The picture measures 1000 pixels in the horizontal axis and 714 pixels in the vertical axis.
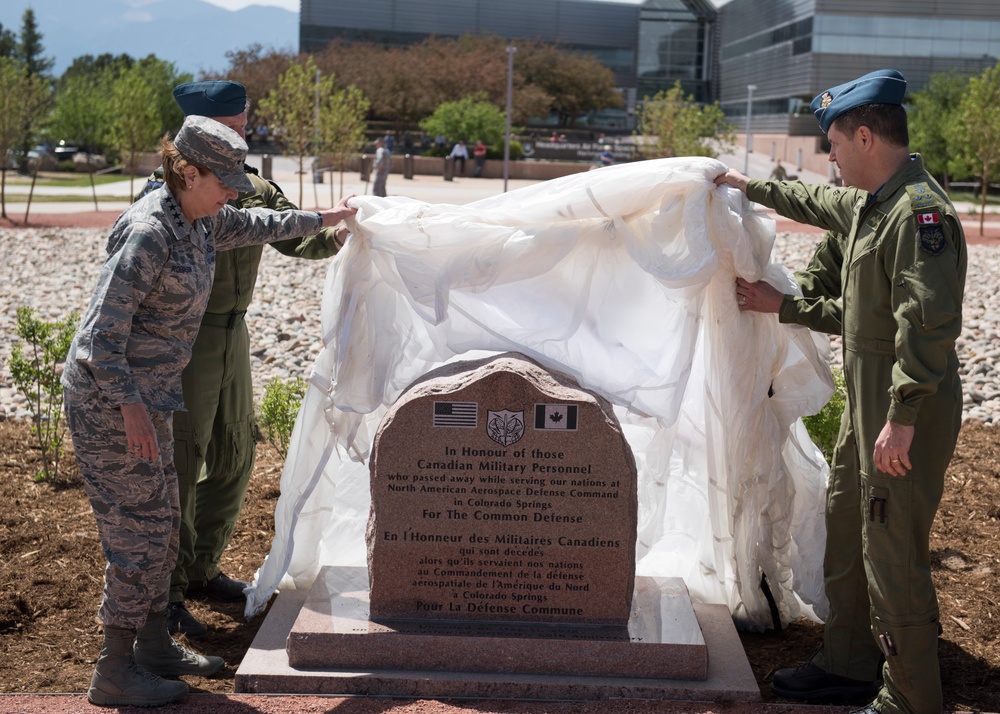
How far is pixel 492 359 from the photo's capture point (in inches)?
181

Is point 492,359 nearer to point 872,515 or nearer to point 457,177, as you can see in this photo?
point 872,515

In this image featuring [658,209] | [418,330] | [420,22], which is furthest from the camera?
[420,22]

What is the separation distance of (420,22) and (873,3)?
143 ft

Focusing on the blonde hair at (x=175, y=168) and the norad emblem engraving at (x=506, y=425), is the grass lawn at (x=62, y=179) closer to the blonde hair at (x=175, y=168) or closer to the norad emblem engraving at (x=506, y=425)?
the blonde hair at (x=175, y=168)

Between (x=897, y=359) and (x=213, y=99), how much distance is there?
2.95 m

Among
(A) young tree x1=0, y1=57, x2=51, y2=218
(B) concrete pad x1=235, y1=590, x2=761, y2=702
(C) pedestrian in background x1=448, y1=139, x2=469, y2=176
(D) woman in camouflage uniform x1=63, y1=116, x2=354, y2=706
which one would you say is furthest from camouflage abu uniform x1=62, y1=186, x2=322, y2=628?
(C) pedestrian in background x1=448, y1=139, x2=469, y2=176

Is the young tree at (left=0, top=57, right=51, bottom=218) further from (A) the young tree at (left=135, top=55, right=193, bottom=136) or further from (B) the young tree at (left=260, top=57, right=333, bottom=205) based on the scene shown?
(A) the young tree at (left=135, top=55, right=193, bottom=136)

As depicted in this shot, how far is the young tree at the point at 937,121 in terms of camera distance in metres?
41.5

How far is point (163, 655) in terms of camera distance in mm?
4277

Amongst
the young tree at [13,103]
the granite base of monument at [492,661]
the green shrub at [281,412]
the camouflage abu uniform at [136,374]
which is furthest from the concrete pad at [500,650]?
the young tree at [13,103]

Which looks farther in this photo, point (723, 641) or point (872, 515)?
point (723, 641)

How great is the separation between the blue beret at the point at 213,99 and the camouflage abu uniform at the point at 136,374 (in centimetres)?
68

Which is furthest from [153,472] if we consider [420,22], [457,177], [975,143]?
[420,22]

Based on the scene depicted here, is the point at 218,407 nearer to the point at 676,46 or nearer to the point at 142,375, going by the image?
the point at 142,375
